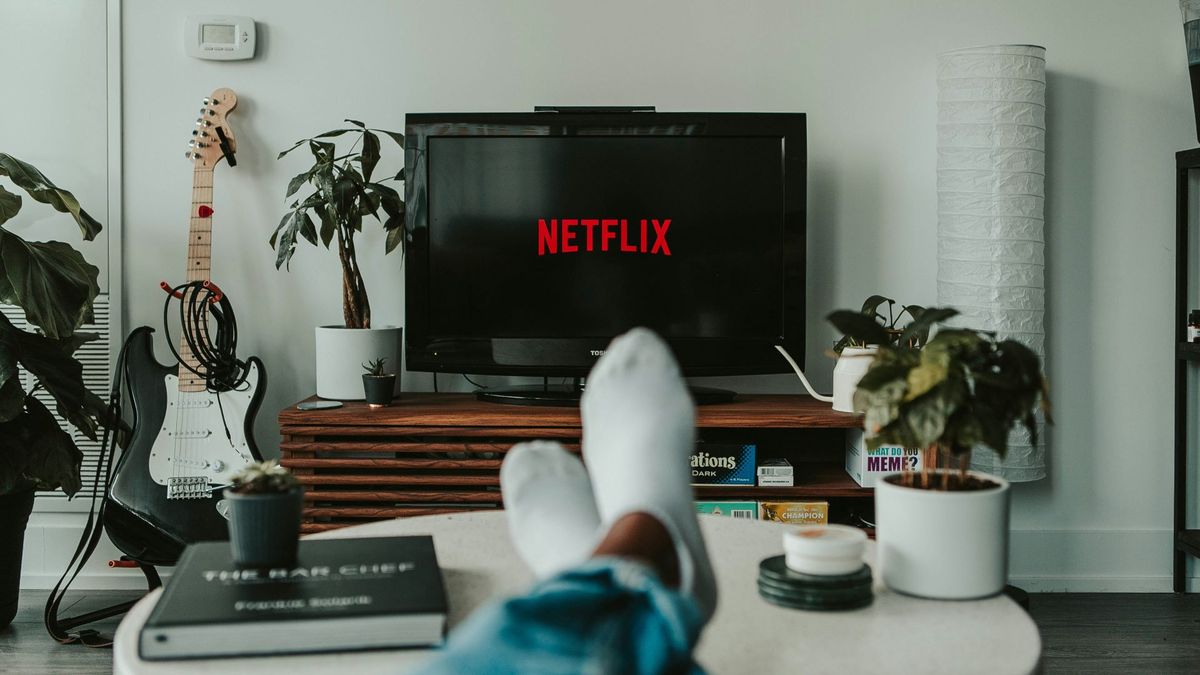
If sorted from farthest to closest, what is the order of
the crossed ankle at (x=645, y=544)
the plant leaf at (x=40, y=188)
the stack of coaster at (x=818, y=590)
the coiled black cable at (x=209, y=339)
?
1. the coiled black cable at (x=209, y=339)
2. the plant leaf at (x=40, y=188)
3. the stack of coaster at (x=818, y=590)
4. the crossed ankle at (x=645, y=544)

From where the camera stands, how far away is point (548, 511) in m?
0.93

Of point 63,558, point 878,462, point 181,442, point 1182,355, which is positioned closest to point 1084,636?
point 878,462

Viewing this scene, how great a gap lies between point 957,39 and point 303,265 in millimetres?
1653

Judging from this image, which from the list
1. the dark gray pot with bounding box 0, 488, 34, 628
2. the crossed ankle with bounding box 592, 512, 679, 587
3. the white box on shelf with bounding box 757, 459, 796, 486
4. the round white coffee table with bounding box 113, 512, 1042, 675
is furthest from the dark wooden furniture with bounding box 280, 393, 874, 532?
the crossed ankle with bounding box 592, 512, 679, 587

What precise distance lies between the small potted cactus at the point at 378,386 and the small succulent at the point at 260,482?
1.27 meters

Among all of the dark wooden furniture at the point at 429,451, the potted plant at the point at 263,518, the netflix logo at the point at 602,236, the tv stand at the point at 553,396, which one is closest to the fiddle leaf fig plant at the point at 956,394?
the potted plant at the point at 263,518

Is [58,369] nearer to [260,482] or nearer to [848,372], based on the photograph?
[260,482]

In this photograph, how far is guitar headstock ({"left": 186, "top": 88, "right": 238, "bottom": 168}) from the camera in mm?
2434

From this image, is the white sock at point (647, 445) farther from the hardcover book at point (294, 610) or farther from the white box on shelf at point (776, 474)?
the white box on shelf at point (776, 474)

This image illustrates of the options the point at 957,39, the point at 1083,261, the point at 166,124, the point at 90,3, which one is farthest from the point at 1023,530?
the point at 90,3

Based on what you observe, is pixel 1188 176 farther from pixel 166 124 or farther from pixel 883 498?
pixel 166 124

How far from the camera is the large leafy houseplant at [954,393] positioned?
929mm

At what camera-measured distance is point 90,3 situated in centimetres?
250

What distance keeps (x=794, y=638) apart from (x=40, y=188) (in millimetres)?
1929
